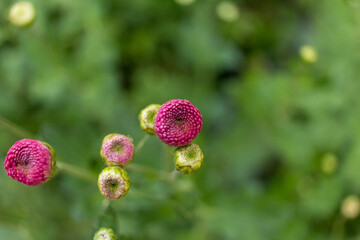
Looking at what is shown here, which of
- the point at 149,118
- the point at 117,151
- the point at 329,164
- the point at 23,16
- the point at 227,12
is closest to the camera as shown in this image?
the point at 117,151

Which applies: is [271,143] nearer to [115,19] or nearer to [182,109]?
[115,19]

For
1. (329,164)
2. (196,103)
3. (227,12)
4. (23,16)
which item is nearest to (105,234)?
(23,16)

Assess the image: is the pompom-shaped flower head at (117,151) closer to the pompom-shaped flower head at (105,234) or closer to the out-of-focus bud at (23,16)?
the pompom-shaped flower head at (105,234)

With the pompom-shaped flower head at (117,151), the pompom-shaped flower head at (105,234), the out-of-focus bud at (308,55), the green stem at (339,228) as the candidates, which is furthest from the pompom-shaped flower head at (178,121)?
the green stem at (339,228)

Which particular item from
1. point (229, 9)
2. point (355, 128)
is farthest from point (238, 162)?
point (229, 9)

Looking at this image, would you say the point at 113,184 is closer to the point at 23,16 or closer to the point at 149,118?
the point at 149,118

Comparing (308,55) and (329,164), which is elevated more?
(308,55)
